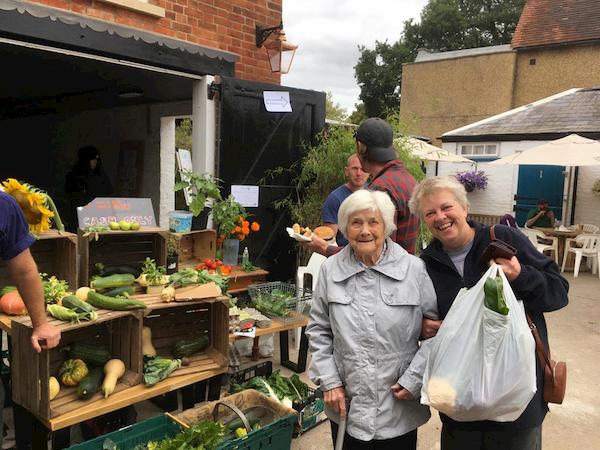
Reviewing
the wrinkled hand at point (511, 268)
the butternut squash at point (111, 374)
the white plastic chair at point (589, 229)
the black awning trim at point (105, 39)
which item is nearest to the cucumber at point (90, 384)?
the butternut squash at point (111, 374)

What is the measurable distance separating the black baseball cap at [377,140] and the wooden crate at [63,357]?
1674mm

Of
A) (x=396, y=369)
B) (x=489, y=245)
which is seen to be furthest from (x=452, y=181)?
(x=396, y=369)

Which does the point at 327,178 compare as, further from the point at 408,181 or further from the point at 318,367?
the point at 318,367

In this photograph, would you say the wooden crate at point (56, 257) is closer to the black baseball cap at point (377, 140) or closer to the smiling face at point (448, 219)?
the black baseball cap at point (377, 140)

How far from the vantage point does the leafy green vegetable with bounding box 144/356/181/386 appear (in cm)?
305

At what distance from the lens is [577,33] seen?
62.9 ft

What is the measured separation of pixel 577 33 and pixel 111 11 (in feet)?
64.7

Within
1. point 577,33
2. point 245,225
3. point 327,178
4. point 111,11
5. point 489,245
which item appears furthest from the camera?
point 577,33

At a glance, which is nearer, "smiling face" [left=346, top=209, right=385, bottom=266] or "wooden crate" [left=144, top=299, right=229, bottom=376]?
"smiling face" [left=346, top=209, right=385, bottom=266]

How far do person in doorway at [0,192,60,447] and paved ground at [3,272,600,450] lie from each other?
1.24 metres

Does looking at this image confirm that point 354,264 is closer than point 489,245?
No

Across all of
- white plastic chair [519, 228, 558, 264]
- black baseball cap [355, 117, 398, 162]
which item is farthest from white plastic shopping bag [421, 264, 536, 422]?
white plastic chair [519, 228, 558, 264]

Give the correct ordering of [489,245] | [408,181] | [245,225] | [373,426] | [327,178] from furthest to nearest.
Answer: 1. [327,178]
2. [245,225]
3. [408,181]
4. [373,426]
5. [489,245]

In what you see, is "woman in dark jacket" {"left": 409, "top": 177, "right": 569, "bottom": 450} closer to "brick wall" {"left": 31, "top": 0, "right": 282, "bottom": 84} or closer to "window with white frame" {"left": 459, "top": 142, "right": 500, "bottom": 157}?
"brick wall" {"left": 31, "top": 0, "right": 282, "bottom": 84}
